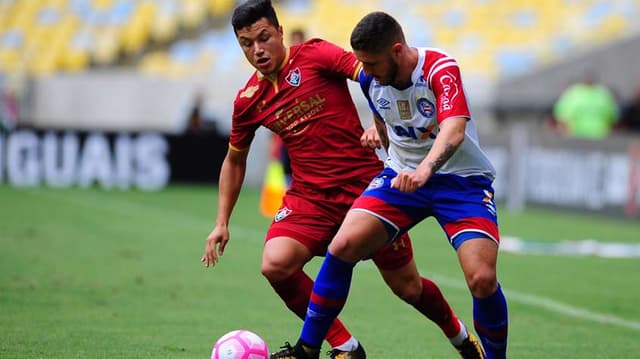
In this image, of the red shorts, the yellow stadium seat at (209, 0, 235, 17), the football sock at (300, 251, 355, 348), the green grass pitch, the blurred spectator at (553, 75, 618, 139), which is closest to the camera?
the football sock at (300, 251, 355, 348)

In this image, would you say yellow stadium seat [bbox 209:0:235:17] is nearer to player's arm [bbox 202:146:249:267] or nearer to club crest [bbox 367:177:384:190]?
player's arm [bbox 202:146:249:267]

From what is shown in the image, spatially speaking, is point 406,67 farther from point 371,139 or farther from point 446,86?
point 371,139

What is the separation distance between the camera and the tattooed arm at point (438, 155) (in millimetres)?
5184

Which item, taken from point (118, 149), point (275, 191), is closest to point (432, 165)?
point (275, 191)

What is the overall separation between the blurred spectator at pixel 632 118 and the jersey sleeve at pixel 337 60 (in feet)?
54.3

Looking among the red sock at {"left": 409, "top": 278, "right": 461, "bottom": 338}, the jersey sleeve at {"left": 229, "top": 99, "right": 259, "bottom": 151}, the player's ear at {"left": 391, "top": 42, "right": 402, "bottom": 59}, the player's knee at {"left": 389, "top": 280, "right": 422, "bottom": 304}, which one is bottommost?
the red sock at {"left": 409, "top": 278, "right": 461, "bottom": 338}

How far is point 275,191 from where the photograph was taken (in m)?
16.4

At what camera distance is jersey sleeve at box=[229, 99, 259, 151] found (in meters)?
6.32

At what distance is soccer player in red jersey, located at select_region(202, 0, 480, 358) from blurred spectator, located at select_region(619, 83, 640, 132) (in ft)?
54.4

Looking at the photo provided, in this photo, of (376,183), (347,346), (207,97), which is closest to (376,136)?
(376,183)

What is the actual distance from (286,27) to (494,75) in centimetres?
450

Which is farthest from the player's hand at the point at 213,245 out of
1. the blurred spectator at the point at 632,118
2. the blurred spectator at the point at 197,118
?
the blurred spectator at the point at 632,118

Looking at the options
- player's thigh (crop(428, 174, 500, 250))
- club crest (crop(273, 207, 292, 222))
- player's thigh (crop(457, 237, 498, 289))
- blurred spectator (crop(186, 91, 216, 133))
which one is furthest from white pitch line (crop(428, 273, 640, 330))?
blurred spectator (crop(186, 91, 216, 133))

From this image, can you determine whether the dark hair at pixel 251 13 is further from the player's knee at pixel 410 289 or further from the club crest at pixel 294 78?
the player's knee at pixel 410 289
